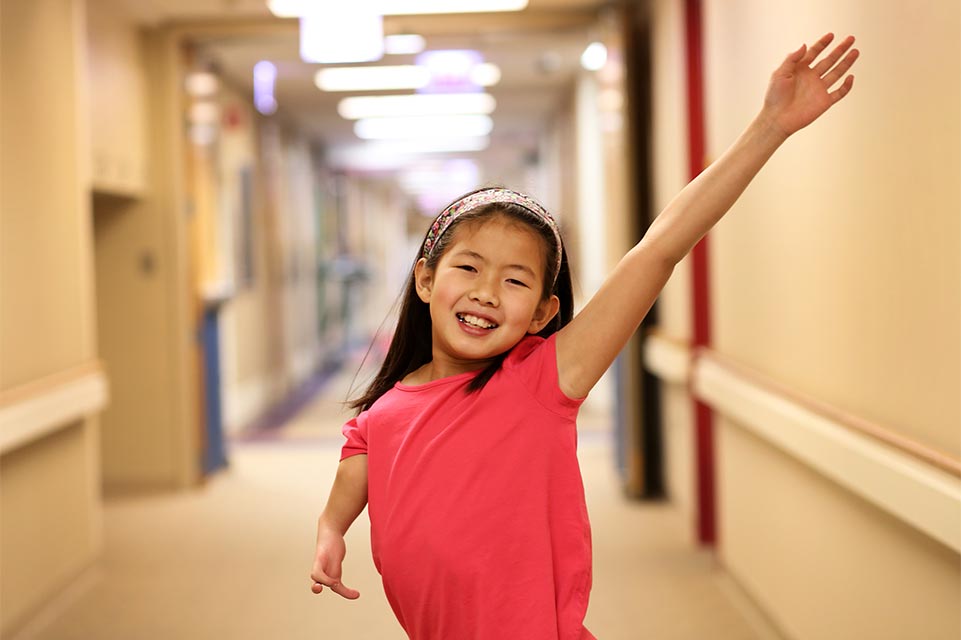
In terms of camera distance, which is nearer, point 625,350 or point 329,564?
point 329,564

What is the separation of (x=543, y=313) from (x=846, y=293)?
3.80 ft

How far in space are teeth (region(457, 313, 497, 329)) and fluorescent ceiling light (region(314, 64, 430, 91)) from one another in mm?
5732

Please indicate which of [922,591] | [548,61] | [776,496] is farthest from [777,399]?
[548,61]

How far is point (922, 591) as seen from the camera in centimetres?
200

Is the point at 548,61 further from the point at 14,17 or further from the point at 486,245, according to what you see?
the point at 486,245

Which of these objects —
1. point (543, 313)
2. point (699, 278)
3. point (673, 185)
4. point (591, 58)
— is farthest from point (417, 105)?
point (543, 313)

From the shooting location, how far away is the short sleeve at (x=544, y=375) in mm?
1334

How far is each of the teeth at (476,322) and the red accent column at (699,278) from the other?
291cm

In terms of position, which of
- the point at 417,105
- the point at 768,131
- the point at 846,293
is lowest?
the point at 846,293

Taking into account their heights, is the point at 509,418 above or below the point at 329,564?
above

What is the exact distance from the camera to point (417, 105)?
8617mm

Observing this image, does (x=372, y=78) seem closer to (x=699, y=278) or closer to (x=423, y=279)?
(x=699, y=278)

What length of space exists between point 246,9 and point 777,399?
336 cm

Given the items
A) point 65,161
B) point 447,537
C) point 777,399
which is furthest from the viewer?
point 65,161
